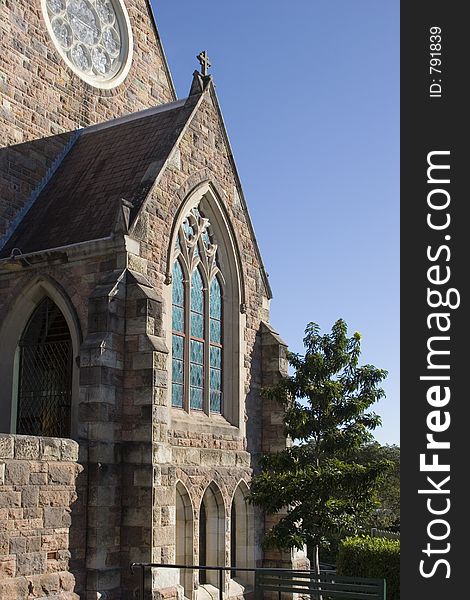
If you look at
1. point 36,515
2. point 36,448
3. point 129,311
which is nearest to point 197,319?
point 129,311

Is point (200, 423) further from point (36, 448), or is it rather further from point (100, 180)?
point (100, 180)

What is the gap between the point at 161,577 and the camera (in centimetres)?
1332

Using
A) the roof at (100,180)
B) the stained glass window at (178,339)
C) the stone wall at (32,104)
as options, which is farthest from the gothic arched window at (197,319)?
the stone wall at (32,104)

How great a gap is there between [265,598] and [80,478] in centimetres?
A: 573

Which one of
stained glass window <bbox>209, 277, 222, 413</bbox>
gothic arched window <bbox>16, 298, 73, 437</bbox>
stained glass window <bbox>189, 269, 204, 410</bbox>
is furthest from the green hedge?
gothic arched window <bbox>16, 298, 73, 437</bbox>

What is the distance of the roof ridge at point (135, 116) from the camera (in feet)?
58.0

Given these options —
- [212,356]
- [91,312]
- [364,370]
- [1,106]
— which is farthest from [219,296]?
[1,106]

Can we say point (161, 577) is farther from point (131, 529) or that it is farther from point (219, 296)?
point (219, 296)

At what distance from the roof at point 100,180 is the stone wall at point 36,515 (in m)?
4.25

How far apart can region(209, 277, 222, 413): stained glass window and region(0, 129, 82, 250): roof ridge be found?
401 centimetres

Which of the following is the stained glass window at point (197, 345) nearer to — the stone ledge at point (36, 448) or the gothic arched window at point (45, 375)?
the gothic arched window at point (45, 375)

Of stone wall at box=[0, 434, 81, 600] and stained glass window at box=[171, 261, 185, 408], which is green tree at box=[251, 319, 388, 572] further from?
stone wall at box=[0, 434, 81, 600]

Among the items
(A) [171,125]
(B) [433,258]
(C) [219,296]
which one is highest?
(A) [171,125]

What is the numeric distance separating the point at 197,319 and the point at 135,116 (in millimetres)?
4704
